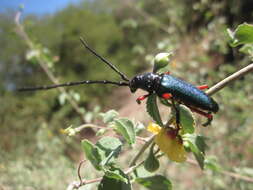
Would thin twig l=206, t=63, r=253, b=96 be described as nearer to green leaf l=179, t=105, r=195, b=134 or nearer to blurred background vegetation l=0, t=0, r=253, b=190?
green leaf l=179, t=105, r=195, b=134

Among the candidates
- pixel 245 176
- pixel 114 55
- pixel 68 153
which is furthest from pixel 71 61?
pixel 245 176

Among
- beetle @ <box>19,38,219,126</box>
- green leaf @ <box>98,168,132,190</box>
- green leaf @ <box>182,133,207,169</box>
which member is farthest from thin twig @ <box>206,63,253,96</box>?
green leaf @ <box>98,168,132,190</box>

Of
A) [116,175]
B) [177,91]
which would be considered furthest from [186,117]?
[116,175]

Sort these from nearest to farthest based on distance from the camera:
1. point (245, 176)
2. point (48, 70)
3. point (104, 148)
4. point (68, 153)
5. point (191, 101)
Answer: point (191, 101), point (104, 148), point (245, 176), point (48, 70), point (68, 153)

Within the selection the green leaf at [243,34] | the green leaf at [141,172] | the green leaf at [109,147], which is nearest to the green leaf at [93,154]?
the green leaf at [109,147]

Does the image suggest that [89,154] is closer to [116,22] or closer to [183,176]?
[183,176]

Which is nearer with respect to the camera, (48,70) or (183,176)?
(48,70)

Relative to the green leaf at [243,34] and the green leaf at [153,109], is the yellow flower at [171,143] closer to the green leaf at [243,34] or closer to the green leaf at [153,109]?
the green leaf at [153,109]
